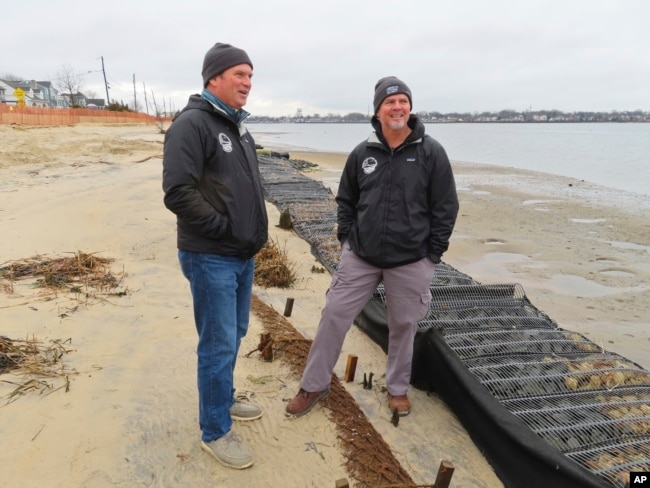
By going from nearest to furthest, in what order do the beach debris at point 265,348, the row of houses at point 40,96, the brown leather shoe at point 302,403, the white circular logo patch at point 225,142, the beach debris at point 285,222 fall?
the white circular logo patch at point 225,142 < the brown leather shoe at point 302,403 < the beach debris at point 265,348 < the beach debris at point 285,222 < the row of houses at point 40,96

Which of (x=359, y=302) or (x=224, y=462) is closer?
(x=224, y=462)

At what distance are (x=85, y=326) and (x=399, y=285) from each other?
8.68 feet

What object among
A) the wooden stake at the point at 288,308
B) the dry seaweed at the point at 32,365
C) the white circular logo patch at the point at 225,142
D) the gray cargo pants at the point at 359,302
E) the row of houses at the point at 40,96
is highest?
the row of houses at the point at 40,96

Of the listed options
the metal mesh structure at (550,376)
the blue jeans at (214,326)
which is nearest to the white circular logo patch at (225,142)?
the blue jeans at (214,326)

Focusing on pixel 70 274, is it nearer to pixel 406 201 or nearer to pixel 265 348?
pixel 265 348

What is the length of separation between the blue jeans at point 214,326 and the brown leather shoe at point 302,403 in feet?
1.81

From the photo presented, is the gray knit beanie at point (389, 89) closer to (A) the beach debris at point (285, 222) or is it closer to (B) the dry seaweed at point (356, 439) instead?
(B) the dry seaweed at point (356, 439)

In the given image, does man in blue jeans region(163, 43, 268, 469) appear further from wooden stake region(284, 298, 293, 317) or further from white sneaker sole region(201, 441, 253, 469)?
wooden stake region(284, 298, 293, 317)

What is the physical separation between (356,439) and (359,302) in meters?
0.81

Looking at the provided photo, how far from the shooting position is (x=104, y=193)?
980 cm

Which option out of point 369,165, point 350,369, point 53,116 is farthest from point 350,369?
point 53,116

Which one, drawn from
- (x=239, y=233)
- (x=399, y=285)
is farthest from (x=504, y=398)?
(x=239, y=233)

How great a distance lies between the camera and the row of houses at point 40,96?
196 feet

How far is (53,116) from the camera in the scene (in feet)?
99.5
